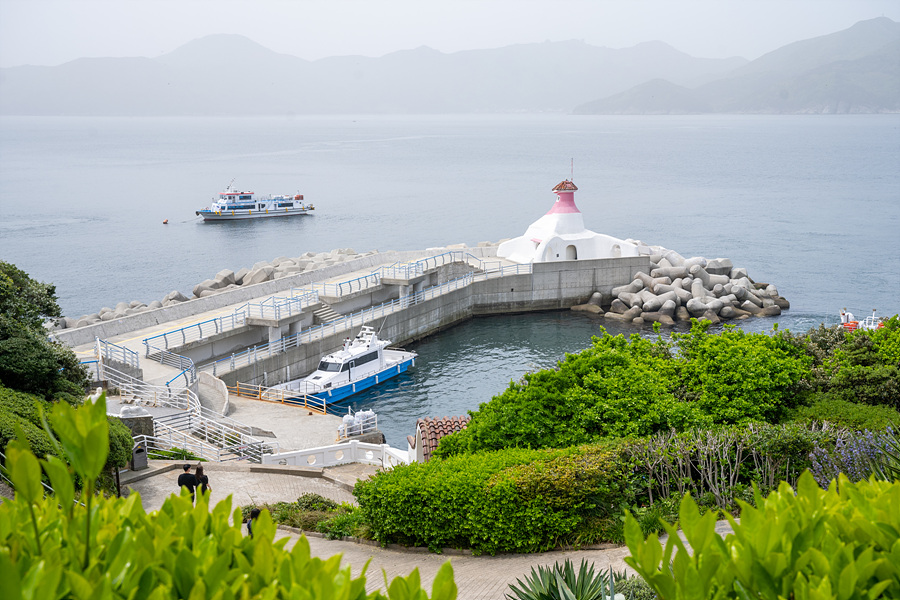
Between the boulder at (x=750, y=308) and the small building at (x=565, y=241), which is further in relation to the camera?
the small building at (x=565, y=241)

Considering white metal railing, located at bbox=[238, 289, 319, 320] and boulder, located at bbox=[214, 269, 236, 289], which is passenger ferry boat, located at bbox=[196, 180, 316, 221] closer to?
boulder, located at bbox=[214, 269, 236, 289]

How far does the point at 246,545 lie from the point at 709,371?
13.9 m

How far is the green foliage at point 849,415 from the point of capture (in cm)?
1396

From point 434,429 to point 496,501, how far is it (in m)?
7.07

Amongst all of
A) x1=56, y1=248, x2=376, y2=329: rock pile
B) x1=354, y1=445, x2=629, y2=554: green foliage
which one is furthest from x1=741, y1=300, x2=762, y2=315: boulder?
x1=354, y1=445, x2=629, y2=554: green foliage

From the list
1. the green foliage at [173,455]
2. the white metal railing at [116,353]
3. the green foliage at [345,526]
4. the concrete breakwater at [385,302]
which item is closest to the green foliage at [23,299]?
the green foliage at [173,455]

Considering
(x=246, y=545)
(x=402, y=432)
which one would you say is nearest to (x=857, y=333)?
(x=402, y=432)

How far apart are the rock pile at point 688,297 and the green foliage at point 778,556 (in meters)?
40.6

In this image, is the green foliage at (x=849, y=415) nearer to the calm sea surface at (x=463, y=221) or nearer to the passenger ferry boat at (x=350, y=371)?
the calm sea surface at (x=463, y=221)

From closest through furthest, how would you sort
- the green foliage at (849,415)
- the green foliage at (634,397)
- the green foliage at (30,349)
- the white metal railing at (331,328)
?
the green foliage at (849,415), the green foliage at (634,397), the green foliage at (30,349), the white metal railing at (331,328)

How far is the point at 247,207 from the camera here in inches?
3533

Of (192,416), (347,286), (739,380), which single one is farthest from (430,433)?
(347,286)

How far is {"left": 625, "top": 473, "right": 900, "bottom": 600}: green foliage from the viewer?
11.6 ft

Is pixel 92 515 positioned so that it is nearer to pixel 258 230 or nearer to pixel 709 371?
pixel 709 371
